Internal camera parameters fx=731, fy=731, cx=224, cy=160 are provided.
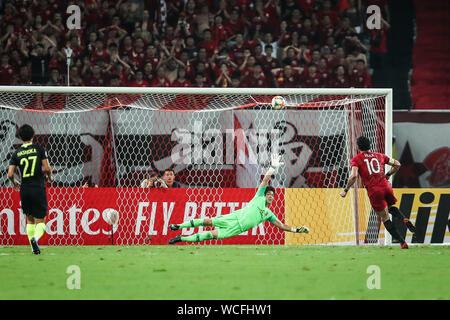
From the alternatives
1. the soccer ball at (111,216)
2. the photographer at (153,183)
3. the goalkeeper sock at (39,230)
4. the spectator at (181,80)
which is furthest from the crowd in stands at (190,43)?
the goalkeeper sock at (39,230)

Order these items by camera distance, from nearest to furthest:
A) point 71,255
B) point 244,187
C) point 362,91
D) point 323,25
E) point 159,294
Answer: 1. point 159,294
2. point 71,255
3. point 362,91
4. point 244,187
5. point 323,25

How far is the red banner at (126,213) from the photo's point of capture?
1327 centimetres

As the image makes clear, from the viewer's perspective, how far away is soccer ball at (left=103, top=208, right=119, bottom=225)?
1324cm

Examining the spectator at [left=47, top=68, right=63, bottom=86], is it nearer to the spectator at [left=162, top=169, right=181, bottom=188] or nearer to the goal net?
the goal net

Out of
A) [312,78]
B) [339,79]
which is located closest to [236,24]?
[312,78]

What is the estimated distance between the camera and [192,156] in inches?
575

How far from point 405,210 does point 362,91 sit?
2.33 meters

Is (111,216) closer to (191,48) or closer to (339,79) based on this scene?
(191,48)

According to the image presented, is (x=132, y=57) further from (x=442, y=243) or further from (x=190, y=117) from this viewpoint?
(x=442, y=243)

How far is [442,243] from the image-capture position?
1341cm

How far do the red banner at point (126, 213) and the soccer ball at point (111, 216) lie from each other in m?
0.06

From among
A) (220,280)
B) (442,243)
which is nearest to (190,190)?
(442,243)

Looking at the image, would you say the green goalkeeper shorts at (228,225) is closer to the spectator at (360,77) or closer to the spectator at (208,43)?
the spectator at (360,77)

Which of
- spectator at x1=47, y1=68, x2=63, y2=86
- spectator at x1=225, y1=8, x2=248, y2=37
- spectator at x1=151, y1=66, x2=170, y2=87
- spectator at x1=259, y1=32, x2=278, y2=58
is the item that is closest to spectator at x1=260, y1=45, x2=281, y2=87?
spectator at x1=259, y1=32, x2=278, y2=58
